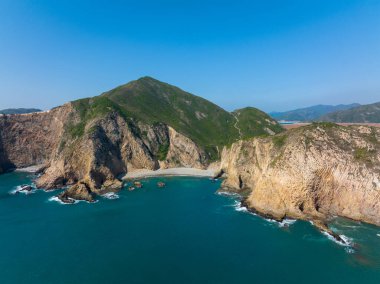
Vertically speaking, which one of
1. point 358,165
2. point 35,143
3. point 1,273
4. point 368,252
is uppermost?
point 35,143

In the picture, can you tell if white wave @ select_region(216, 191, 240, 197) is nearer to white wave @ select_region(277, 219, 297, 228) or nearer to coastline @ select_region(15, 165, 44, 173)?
white wave @ select_region(277, 219, 297, 228)

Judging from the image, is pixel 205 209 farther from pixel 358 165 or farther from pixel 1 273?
pixel 1 273

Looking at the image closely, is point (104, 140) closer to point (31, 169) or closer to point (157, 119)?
point (157, 119)

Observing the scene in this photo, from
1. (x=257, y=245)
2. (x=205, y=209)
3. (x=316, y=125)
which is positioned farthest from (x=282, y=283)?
(x=316, y=125)

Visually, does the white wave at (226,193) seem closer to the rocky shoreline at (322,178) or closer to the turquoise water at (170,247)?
the turquoise water at (170,247)

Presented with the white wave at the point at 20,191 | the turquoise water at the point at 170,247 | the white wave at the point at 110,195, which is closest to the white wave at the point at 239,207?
the turquoise water at the point at 170,247

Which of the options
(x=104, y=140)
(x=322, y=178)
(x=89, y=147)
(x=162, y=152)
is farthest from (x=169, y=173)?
(x=322, y=178)
